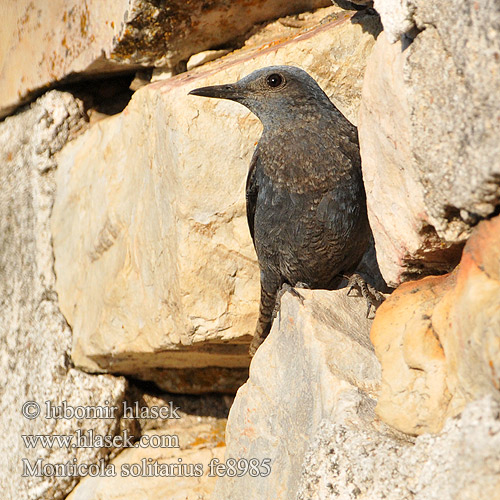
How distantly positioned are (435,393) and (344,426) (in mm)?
333

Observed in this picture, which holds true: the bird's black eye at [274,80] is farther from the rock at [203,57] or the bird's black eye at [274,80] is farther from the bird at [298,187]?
the rock at [203,57]

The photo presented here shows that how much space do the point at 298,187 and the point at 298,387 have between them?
3.70ft

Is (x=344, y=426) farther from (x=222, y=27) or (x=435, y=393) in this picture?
(x=222, y=27)

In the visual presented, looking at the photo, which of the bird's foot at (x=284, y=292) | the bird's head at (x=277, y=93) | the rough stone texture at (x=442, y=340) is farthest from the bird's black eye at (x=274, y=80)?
the rough stone texture at (x=442, y=340)

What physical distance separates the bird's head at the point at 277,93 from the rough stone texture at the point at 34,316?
1485 mm

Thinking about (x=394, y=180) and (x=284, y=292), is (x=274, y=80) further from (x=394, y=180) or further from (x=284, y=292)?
(x=394, y=180)

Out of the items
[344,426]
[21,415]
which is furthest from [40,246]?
[344,426]

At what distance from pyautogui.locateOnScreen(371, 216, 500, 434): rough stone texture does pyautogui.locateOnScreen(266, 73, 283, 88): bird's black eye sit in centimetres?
157

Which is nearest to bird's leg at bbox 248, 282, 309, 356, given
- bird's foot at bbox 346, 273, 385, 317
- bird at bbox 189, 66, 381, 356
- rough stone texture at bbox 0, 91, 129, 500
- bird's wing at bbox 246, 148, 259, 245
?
bird at bbox 189, 66, 381, 356

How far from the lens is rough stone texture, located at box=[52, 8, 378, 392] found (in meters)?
3.45

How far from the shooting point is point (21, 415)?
4.08 metres

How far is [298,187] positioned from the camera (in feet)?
10.6

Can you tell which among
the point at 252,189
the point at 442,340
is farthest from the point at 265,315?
the point at 442,340

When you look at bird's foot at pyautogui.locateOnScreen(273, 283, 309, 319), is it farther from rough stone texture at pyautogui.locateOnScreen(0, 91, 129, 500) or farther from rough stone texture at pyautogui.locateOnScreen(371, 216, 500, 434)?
rough stone texture at pyautogui.locateOnScreen(0, 91, 129, 500)
